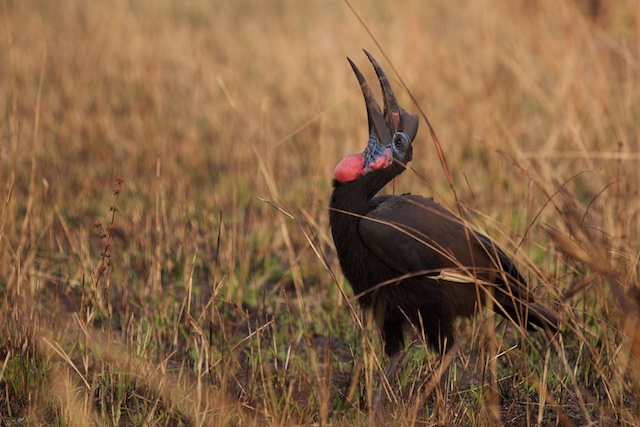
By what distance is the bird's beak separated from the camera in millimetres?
2824

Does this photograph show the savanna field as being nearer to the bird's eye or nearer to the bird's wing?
the bird's wing

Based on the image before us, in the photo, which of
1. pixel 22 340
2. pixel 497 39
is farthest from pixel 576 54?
pixel 22 340

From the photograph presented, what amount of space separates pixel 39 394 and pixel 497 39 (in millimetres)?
4617

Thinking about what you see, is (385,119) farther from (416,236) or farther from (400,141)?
(416,236)

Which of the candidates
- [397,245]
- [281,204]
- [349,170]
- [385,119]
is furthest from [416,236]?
[281,204]

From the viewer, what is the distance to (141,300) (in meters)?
3.40

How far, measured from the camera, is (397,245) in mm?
2717

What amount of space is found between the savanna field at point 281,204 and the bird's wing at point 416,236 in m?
0.11

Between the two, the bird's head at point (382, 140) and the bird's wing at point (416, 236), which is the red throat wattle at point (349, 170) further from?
the bird's wing at point (416, 236)

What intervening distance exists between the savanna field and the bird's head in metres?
0.24

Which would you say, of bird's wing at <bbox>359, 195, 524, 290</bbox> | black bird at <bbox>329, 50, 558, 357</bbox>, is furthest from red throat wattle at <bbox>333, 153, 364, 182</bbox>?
bird's wing at <bbox>359, 195, 524, 290</bbox>

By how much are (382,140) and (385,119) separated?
0.08 meters

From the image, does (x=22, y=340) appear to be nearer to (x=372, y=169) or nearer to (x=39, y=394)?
(x=39, y=394)

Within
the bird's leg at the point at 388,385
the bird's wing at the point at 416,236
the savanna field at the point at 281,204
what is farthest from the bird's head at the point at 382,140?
the bird's leg at the point at 388,385
